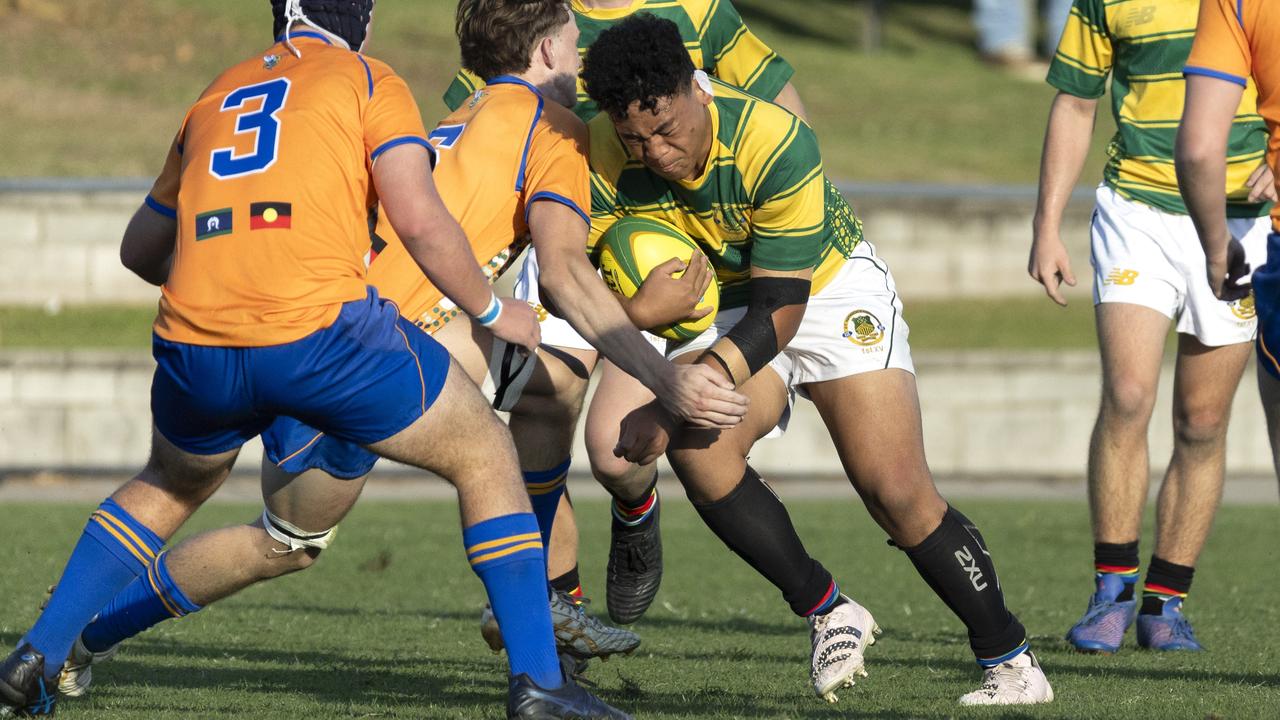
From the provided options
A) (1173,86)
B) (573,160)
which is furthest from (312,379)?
(1173,86)

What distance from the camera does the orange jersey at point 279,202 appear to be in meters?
4.09

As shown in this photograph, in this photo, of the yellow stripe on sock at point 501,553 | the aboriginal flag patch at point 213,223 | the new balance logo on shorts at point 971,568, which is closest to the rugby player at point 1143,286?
the new balance logo on shorts at point 971,568

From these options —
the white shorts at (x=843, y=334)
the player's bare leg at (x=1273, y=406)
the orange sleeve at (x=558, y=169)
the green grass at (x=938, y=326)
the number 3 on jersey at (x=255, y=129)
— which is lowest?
the green grass at (x=938, y=326)

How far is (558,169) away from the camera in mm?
4781

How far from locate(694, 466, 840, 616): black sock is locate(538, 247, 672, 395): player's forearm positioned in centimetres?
66

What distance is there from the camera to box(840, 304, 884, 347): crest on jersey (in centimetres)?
516

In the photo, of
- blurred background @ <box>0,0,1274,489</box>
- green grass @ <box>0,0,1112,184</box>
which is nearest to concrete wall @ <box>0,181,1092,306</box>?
blurred background @ <box>0,0,1274,489</box>

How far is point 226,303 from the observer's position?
13.4ft

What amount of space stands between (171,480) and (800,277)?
6.04ft

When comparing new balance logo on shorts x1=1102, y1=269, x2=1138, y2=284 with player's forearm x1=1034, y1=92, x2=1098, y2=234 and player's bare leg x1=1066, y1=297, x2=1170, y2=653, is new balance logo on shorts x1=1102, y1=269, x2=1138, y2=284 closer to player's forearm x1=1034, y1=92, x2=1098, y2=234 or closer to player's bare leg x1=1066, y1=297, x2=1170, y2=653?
player's bare leg x1=1066, y1=297, x2=1170, y2=653

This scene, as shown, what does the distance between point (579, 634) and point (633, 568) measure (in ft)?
1.82

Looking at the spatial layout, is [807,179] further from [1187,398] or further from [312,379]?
[1187,398]

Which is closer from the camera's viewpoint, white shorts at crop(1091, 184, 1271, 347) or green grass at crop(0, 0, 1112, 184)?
white shorts at crop(1091, 184, 1271, 347)

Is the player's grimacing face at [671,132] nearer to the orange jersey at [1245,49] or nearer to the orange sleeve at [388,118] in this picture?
the orange sleeve at [388,118]
